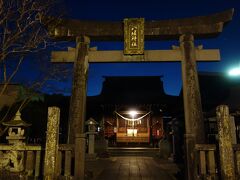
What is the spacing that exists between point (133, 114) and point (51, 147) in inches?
764

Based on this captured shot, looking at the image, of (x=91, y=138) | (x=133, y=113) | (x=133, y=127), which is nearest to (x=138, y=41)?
(x=91, y=138)

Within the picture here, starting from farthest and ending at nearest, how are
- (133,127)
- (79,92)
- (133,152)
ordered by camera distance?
(133,127), (133,152), (79,92)

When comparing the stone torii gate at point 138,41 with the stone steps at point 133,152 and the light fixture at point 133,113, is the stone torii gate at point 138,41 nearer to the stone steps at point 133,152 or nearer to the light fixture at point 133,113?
the stone steps at point 133,152

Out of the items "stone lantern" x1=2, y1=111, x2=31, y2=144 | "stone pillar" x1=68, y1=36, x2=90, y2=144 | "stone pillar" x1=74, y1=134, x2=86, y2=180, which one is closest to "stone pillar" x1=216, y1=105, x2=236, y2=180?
"stone pillar" x1=74, y1=134, x2=86, y2=180

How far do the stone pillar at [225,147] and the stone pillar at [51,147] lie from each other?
4148 millimetres

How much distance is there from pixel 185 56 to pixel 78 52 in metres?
4.09

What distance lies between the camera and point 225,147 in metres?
5.80

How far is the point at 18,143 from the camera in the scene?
22.3 feet

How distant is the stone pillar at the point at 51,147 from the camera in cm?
592

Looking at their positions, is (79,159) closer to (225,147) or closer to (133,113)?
(225,147)

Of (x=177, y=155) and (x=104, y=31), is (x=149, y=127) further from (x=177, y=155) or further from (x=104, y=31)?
Answer: (x=104, y=31)

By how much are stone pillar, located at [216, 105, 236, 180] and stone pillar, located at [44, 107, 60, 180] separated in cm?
415

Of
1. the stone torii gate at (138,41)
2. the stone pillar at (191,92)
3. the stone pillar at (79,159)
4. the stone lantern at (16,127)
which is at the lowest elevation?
the stone pillar at (79,159)

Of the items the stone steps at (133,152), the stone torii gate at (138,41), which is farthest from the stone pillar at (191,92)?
the stone steps at (133,152)
